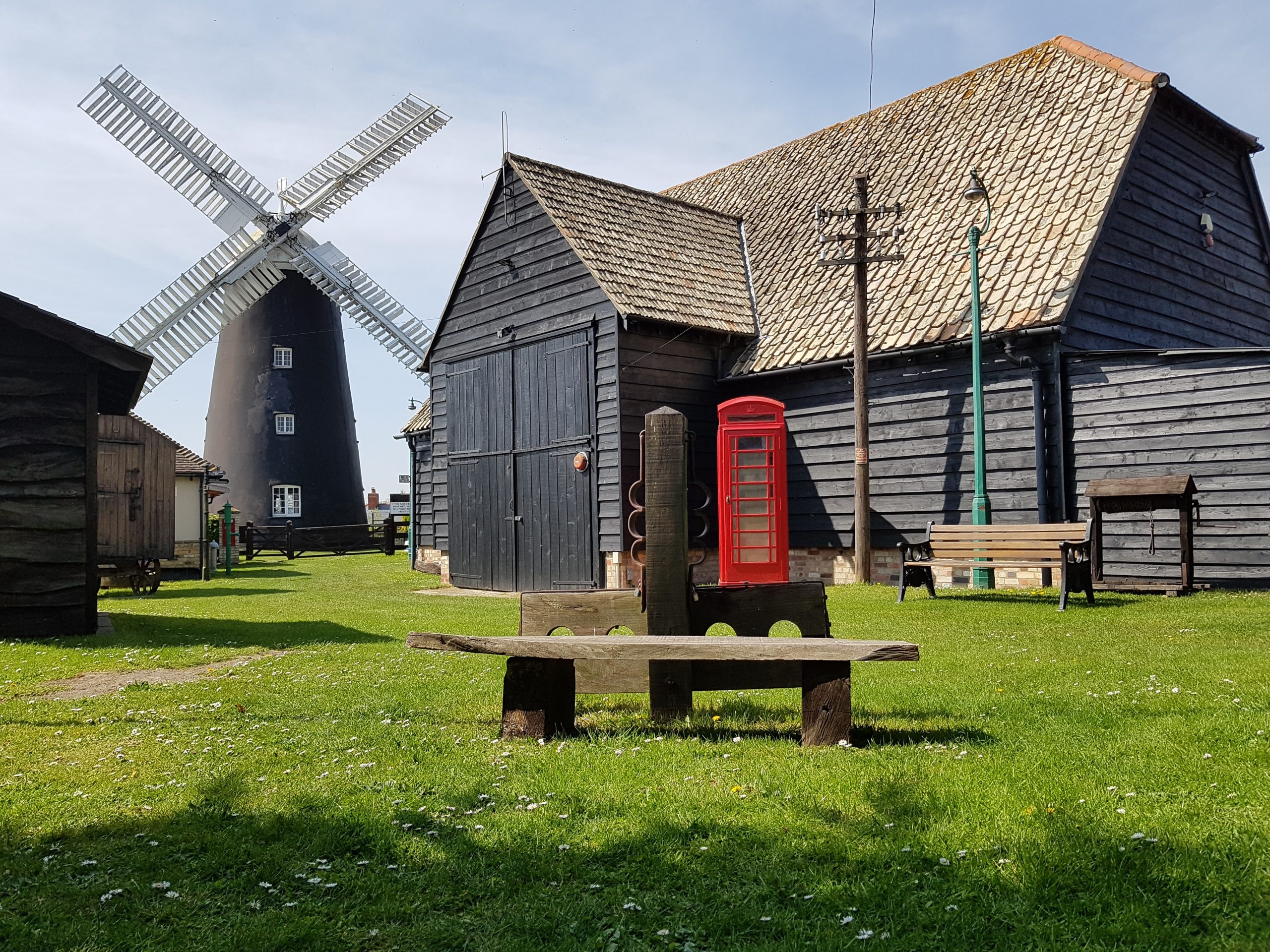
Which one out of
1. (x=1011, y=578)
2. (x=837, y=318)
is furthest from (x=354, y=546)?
(x=1011, y=578)

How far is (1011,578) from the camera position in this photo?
42.9ft

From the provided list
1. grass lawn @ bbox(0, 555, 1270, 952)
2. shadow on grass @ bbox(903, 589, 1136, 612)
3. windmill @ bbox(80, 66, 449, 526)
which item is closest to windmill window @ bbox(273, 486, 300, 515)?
windmill @ bbox(80, 66, 449, 526)

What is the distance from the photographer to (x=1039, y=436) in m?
12.6

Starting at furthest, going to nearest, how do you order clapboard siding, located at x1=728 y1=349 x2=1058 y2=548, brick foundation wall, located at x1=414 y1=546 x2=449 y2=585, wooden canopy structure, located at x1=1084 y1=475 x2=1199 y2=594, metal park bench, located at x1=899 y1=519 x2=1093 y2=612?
1. brick foundation wall, located at x1=414 y1=546 x2=449 y2=585
2. clapboard siding, located at x1=728 y1=349 x2=1058 y2=548
3. wooden canopy structure, located at x1=1084 y1=475 x2=1199 y2=594
4. metal park bench, located at x1=899 y1=519 x2=1093 y2=612

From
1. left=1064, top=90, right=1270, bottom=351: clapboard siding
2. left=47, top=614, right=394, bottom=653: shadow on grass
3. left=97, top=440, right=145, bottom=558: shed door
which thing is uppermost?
left=1064, top=90, right=1270, bottom=351: clapboard siding

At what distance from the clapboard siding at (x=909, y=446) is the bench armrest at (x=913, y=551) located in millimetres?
1380

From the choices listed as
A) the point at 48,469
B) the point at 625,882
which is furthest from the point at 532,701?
the point at 48,469

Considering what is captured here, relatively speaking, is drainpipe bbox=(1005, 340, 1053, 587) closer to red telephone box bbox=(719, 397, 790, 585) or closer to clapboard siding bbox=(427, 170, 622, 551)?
red telephone box bbox=(719, 397, 790, 585)

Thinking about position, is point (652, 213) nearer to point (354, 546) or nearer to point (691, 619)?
point (691, 619)

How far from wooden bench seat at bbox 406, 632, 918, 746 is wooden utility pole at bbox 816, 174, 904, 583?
362 inches

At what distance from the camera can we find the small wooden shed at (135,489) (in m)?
20.8

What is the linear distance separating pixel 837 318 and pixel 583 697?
10583 millimetres

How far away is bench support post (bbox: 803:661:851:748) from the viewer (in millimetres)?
4586

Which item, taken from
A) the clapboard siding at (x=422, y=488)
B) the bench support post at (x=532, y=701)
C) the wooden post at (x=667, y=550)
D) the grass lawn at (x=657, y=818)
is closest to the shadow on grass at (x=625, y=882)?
the grass lawn at (x=657, y=818)
